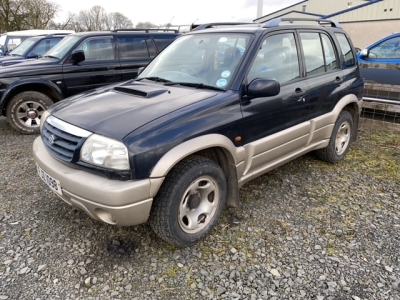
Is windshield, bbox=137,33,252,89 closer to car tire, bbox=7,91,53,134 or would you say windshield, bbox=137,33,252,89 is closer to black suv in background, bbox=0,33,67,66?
car tire, bbox=7,91,53,134

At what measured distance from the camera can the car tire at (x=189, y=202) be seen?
7.71ft

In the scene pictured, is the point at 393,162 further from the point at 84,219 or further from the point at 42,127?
the point at 42,127

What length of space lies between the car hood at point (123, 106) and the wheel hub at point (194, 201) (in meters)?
0.74

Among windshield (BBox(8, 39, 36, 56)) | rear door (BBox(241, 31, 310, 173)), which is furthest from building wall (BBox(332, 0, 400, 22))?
rear door (BBox(241, 31, 310, 173))

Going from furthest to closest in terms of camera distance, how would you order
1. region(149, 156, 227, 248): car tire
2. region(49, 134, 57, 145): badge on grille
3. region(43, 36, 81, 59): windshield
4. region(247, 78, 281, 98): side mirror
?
region(43, 36, 81, 59): windshield < region(247, 78, 281, 98): side mirror < region(49, 134, 57, 145): badge on grille < region(149, 156, 227, 248): car tire

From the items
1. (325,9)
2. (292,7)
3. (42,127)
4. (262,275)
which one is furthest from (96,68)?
(292,7)

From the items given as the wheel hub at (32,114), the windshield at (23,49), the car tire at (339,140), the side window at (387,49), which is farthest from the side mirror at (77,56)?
the side window at (387,49)

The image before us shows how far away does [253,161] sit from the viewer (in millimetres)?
2951

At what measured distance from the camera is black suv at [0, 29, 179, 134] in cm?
550

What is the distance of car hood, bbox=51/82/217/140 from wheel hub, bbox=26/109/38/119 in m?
3.22

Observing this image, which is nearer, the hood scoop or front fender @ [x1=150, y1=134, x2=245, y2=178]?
front fender @ [x1=150, y1=134, x2=245, y2=178]

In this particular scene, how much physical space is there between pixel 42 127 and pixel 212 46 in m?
Result: 1.82

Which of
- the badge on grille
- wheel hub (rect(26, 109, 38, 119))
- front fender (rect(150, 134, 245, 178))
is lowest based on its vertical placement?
wheel hub (rect(26, 109, 38, 119))

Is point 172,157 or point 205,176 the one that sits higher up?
point 172,157
